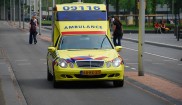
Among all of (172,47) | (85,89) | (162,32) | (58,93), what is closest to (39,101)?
(58,93)

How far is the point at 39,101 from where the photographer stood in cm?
1322

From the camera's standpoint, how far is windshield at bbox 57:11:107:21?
1788 cm

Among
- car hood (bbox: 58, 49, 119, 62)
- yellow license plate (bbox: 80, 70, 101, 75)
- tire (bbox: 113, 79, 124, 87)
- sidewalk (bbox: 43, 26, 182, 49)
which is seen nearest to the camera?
yellow license plate (bbox: 80, 70, 101, 75)

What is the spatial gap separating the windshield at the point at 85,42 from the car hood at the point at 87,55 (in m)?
0.43

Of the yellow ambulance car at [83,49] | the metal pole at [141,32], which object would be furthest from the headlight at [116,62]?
the metal pole at [141,32]

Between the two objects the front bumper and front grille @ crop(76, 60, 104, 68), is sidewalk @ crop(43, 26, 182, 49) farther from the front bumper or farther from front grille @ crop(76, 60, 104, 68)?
front grille @ crop(76, 60, 104, 68)

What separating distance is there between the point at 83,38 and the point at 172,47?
23.1 metres

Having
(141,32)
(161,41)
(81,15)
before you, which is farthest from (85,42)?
(161,41)

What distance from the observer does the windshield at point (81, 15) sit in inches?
704

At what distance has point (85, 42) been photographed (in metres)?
16.8

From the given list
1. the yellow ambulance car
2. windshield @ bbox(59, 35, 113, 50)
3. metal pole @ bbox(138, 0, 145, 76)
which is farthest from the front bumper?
metal pole @ bbox(138, 0, 145, 76)

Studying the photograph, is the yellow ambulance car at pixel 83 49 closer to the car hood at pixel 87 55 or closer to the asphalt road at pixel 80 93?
the car hood at pixel 87 55

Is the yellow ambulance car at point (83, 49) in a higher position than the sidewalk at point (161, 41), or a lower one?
higher

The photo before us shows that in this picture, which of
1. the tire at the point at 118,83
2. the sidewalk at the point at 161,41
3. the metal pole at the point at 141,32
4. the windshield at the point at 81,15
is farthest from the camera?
the sidewalk at the point at 161,41
